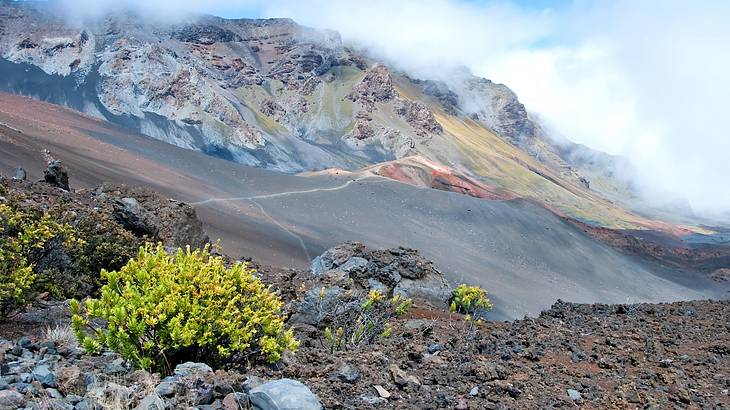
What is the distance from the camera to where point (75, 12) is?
3767 inches

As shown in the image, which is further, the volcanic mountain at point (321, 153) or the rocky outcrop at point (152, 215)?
the volcanic mountain at point (321, 153)

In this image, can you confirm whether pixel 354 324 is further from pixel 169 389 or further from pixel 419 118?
pixel 419 118

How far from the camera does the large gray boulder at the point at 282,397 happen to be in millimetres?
3404

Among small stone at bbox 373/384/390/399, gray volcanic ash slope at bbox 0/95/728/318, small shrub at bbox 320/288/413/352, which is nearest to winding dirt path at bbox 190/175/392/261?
gray volcanic ash slope at bbox 0/95/728/318

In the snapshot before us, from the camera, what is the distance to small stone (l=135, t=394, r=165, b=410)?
3281mm

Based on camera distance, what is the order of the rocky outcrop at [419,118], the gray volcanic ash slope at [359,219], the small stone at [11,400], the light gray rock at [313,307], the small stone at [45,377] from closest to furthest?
1. the small stone at [11,400]
2. the small stone at [45,377]
3. the light gray rock at [313,307]
4. the gray volcanic ash slope at [359,219]
5. the rocky outcrop at [419,118]

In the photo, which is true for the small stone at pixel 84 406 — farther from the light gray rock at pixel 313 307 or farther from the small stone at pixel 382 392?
the light gray rock at pixel 313 307

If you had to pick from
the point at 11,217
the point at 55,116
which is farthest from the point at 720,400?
the point at 55,116

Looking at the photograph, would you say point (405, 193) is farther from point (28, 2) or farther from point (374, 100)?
point (28, 2)

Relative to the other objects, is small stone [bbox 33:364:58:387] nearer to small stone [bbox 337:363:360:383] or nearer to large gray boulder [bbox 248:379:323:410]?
large gray boulder [bbox 248:379:323:410]

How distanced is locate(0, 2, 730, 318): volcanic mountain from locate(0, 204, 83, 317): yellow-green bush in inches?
534

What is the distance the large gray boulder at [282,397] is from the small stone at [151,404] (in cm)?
50

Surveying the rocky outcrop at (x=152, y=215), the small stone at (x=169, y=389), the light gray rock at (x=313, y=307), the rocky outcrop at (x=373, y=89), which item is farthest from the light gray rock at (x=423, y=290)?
the rocky outcrop at (x=373, y=89)

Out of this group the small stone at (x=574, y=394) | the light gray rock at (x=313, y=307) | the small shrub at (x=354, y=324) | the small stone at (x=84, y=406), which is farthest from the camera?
the light gray rock at (x=313, y=307)
